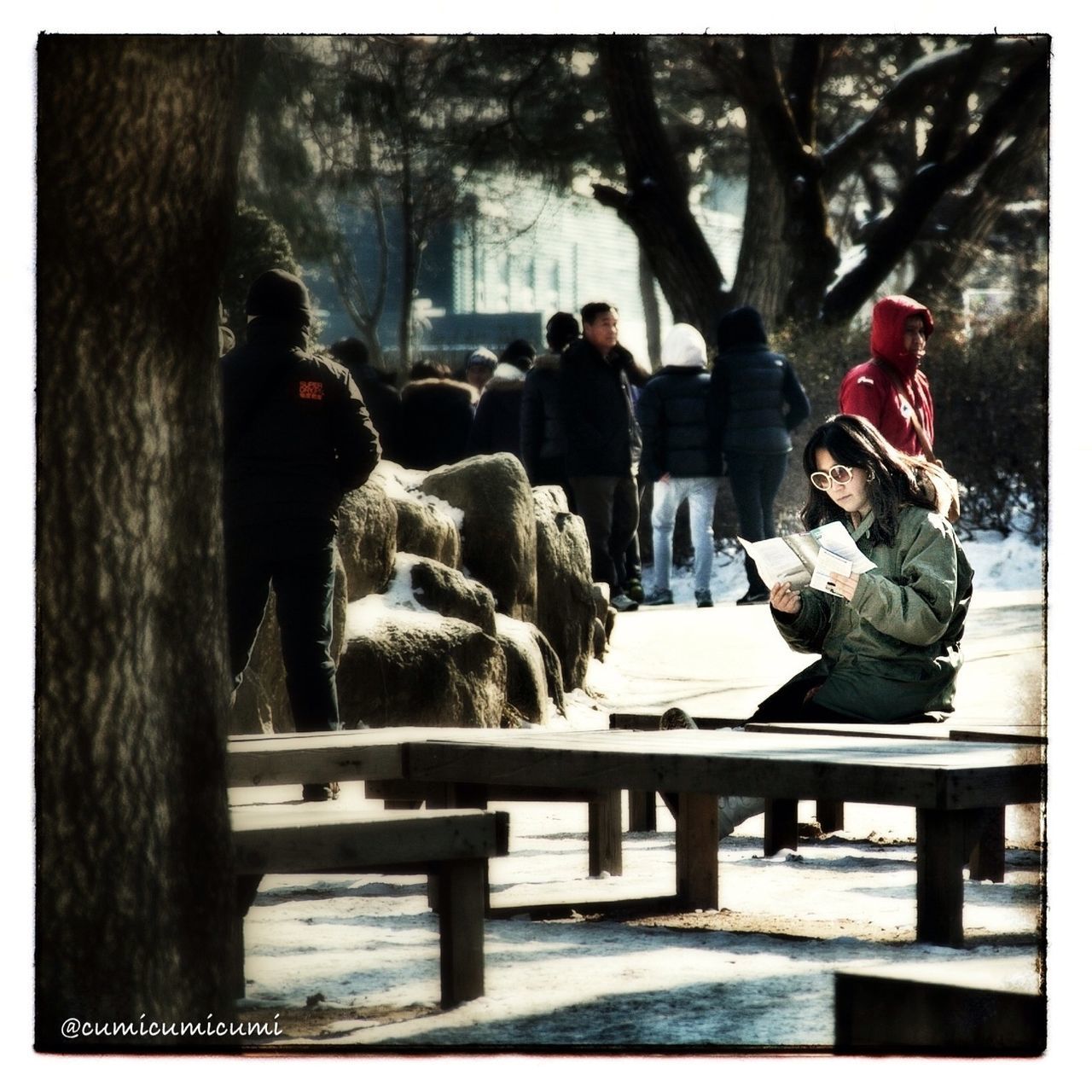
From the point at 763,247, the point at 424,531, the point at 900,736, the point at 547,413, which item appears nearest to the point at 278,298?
the point at 424,531

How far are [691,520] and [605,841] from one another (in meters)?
5.85

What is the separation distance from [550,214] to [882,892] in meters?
4.05

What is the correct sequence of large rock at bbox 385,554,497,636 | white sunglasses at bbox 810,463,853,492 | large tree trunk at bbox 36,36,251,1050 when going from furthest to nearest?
large rock at bbox 385,554,497,636 < white sunglasses at bbox 810,463,853,492 < large tree trunk at bbox 36,36,251,1050

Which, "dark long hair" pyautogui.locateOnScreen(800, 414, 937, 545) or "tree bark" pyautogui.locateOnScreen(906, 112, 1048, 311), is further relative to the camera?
"tree bark" pyautogui.locateOnScreen(906, 112, 1048, 311)

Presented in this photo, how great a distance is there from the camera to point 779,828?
5.07 m

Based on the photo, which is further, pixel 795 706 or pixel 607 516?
pixel 607 516

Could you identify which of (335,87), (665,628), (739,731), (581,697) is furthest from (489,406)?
(739,731)

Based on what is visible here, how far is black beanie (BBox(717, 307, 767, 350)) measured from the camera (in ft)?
33.0

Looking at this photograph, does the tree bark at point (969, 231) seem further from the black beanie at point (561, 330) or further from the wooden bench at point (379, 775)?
the wooden bench at point (379, 775)

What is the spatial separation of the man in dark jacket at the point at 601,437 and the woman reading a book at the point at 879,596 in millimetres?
4227

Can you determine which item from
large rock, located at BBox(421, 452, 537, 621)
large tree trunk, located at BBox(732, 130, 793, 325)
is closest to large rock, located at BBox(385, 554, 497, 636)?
large rock, located at BBox(421, 452, 537, 621)

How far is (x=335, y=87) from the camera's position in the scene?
18.7ft

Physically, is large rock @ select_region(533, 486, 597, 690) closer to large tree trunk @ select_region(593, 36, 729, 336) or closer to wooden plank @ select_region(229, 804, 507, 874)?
large tree trunk @ select_region(593, 36, 729, 336)

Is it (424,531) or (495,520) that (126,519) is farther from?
(495,520)
